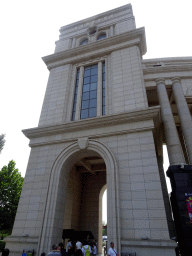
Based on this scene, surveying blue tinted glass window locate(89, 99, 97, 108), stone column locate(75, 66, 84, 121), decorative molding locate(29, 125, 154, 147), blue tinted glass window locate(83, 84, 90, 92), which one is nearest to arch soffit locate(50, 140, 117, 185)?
decorative molding locate(29, 125, 154, 147)

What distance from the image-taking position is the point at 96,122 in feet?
49.2

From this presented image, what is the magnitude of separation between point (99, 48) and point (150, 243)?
770 inches

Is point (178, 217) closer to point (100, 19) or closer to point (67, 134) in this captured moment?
point (67, 134)

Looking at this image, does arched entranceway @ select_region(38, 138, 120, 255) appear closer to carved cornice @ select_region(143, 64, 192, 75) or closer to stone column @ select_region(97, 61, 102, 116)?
stone column @ select_region(97, 61, 102, 116)

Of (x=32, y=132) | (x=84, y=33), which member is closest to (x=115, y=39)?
(x=84, y=33)

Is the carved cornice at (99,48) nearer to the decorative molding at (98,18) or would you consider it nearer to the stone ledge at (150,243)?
the decorative molding at (98,18)

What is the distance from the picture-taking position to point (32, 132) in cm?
1655

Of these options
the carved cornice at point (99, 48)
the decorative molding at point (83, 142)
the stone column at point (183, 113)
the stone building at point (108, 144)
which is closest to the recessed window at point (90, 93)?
the stone building at point (108, 144)

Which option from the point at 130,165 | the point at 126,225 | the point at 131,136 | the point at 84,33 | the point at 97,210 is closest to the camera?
the point at 126,225

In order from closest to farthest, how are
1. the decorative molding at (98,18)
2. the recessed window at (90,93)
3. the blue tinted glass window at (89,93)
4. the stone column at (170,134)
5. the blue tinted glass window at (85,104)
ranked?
1. the stone column at (170,134)
2. the recessed window at (90,93)
3. the blue tinted glass window at (89,93)
4. the blue tinted glass window at (85,104)
5. the decorative molding at (98,18)

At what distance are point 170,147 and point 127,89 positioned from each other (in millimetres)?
6433

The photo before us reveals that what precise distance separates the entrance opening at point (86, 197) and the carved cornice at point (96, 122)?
3882mm

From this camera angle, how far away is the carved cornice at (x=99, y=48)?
1981 centimetres

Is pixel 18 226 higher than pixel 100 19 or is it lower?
lower
